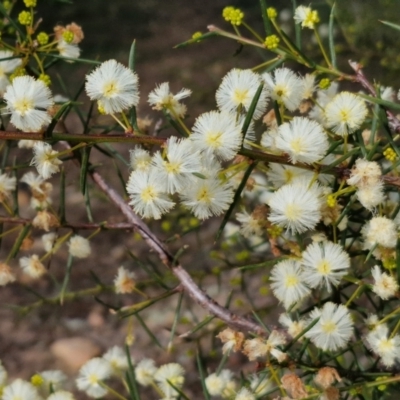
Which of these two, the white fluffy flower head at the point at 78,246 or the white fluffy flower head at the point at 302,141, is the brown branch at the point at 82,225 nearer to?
the white fluffy flower head at the point at 78,246

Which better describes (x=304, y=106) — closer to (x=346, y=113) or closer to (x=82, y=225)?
(x=346, y=113)

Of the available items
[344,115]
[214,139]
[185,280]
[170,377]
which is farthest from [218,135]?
[170,377]

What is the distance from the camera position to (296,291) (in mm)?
484

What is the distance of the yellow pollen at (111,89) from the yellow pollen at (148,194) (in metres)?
0.07

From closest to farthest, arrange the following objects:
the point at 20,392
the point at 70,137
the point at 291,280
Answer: the point at 70,137 < the point at 291,280 < the point at 20,392

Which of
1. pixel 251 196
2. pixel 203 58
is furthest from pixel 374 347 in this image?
pixel 203 58

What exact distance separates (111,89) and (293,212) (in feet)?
0.48

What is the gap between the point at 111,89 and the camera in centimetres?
42

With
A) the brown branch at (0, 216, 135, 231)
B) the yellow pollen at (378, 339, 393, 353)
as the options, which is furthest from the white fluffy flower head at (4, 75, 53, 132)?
the yellow pollen at (378, 339, 393, 353)

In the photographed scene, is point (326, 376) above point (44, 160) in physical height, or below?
below

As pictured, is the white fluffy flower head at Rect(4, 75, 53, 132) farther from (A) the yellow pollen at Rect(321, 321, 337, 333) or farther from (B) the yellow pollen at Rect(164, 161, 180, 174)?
(A) the yellow pollen at Rect(321, 321, 337, 333)

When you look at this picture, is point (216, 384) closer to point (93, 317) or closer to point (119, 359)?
point (119, 359)

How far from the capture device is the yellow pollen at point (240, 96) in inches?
16.9

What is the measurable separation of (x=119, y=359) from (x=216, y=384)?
0.38ft
